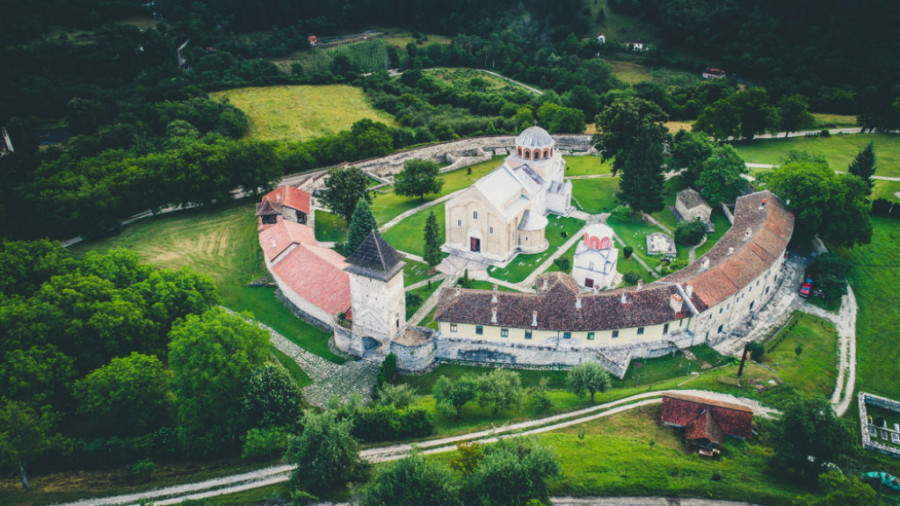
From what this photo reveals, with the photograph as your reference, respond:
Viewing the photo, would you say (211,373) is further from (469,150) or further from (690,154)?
(690,154)

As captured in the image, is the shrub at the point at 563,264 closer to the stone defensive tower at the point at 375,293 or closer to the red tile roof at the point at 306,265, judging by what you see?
the stone defensive tower at the point at 375,293

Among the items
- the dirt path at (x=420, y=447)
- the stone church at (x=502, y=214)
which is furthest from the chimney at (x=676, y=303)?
the stone church at (x=502, y=214)

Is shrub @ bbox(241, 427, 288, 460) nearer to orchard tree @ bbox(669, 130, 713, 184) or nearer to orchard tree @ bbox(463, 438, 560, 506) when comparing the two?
orchard tree @ bbox(463, 438, 560, 506)

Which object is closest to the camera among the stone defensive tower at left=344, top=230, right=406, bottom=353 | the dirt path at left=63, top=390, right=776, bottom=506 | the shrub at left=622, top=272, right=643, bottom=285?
the dirt path at left=63, top=390, right=776, bottom=506

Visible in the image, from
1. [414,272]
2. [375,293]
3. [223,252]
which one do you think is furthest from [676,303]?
[223,252]

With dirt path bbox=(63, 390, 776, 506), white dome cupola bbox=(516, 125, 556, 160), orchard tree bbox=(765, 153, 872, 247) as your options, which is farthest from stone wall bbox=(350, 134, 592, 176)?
dirt path bbox=(63, 390, 776, 506)

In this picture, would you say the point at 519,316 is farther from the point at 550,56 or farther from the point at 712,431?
the point at 550,56
